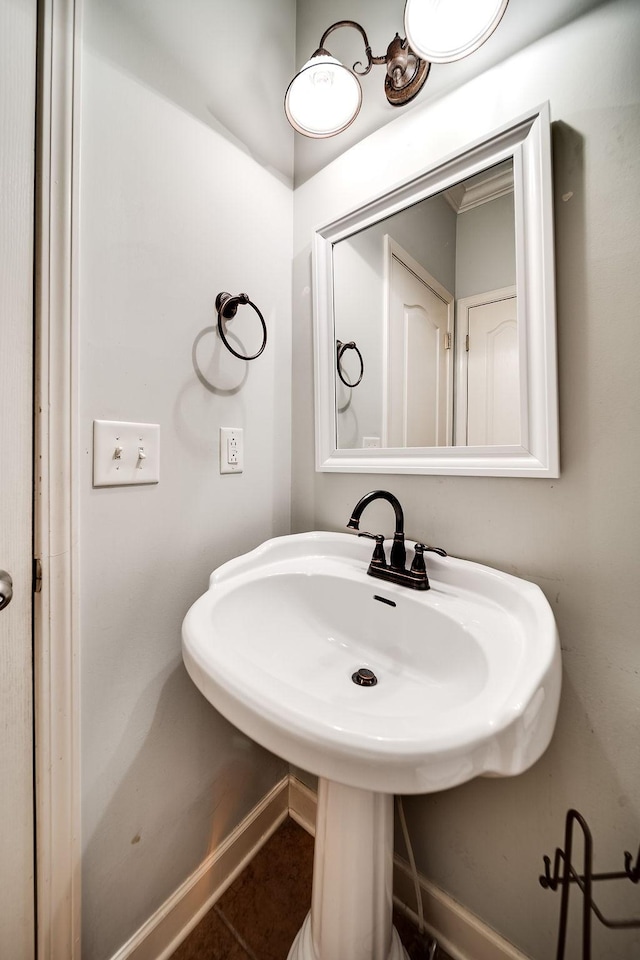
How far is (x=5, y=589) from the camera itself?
0.54 m

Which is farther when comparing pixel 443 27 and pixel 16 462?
pixel 443 27

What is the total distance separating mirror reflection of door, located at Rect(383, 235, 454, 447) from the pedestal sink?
0.31 metres

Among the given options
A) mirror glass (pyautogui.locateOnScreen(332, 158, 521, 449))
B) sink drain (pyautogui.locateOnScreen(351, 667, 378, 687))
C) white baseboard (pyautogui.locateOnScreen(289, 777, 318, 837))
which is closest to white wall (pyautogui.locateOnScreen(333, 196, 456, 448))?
mirror glass (pyautogui.locateOnScreen(332, 158, 521, 449))

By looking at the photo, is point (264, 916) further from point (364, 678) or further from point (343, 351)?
point (343, 351)

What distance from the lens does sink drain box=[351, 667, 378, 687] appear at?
0.68 metres

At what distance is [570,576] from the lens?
640 millimetres

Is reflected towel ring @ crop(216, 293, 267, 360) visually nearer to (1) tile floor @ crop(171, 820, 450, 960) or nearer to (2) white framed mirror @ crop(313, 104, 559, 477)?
(2) white framed mirror @ crop(313, 104, 559, 477)

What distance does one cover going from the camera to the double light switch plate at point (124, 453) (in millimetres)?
640

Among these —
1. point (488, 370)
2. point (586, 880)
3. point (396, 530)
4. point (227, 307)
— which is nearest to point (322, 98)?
point (227, 307)

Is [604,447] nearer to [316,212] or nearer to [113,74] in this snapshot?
[316,212]

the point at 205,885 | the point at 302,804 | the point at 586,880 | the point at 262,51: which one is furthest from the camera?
the point at 302,804

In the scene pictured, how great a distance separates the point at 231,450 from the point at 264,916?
1.15 metres

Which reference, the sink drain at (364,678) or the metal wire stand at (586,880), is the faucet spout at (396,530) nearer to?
the sink drain at (364,678)

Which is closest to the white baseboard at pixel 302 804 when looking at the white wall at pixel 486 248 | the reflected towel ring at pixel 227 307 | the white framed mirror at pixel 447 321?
the white framed mirror at pixel 447 321
